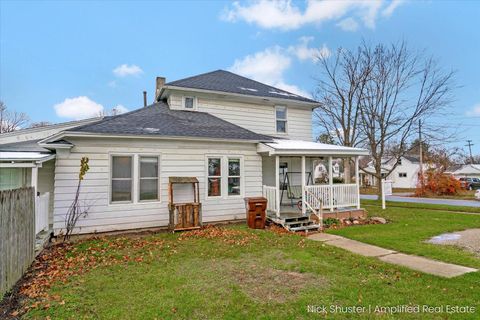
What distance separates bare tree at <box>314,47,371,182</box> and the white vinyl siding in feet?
38.4

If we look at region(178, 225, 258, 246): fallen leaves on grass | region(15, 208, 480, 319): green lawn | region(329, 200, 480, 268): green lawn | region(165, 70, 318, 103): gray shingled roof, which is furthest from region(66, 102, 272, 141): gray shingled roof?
region(329, 200, 480, 268): green lawn

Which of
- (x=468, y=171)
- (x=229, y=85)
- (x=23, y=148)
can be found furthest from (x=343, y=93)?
(x=468, y=171)

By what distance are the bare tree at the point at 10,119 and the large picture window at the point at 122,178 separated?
33.1m

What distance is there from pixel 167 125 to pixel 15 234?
586cm

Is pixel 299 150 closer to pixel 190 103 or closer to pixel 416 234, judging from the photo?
pixel 416 234

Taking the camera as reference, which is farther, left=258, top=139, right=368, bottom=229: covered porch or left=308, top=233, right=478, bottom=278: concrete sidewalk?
left=258, top=139, right=368, bottom=229: covered porch

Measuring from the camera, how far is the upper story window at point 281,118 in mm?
13875

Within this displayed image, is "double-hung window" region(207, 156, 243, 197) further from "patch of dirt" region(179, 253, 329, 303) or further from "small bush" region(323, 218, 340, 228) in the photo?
"patch of dirt" region(179, 253, 329, 303)

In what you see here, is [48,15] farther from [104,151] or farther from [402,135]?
[402,135]

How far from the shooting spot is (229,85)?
44.5 feet

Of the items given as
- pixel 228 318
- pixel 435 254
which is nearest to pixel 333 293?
pixel 228 318

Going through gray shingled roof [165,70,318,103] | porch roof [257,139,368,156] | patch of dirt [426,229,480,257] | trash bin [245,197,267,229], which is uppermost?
gray shingled roof [165,70,318,103]

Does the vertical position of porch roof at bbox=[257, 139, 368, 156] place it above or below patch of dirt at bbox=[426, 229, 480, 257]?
above

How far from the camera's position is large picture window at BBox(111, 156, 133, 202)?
28.3 feet
